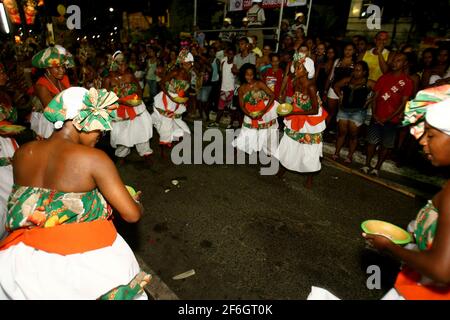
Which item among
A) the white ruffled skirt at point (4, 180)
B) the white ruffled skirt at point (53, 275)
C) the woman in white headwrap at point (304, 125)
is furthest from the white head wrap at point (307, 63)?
the white ruffled skirt at point (4, 180)

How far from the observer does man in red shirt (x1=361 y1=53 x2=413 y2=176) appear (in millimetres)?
5242

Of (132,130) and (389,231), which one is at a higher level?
(389,231)

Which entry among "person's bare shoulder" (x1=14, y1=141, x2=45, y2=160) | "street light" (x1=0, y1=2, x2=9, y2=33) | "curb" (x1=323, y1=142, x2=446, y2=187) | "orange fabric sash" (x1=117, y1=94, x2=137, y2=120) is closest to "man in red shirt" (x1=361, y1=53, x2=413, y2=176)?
"curb" (x1=323, y1=142, x2=446, y2=187)

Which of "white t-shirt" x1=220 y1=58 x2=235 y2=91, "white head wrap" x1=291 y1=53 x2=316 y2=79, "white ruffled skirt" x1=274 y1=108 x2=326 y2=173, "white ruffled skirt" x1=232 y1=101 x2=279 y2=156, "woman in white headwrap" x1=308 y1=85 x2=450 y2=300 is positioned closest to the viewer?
"woman in white headwrap" x1=308 y1=85 x2=450 y2=300

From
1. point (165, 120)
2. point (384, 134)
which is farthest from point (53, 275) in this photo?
point (384, 134)

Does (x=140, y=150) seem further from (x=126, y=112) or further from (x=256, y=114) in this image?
(x=256, y=114)

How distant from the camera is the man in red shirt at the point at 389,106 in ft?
17.2

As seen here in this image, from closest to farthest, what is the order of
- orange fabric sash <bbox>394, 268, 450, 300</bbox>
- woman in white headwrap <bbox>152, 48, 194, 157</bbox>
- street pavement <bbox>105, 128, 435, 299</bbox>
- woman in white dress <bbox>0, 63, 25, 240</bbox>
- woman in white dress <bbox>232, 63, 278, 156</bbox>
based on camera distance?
orange fabric sash <bbox>394, 268, 450, 300</bbox> < street pavement <bbox>105, 128, 435, 299</bbox> < woman in white dress <bbox>0, 63, 25, 240</bbox> < woman in white dress <bbox>232, 63, 278, 156</bbox> < woman in white headwrap <bbox>152, 48, 194, 157</bbox>

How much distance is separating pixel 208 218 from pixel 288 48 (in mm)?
6359

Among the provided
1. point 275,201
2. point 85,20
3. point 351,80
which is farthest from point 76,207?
point 85,20

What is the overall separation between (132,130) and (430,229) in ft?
16.9

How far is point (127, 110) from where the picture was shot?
5715mm

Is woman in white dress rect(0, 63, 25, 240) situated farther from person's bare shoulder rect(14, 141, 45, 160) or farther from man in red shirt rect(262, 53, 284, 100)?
man in red shirt rect(262, 53, 284, 100)

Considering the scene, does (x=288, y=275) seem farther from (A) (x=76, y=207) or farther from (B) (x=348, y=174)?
(B) (x=348, y=174)
